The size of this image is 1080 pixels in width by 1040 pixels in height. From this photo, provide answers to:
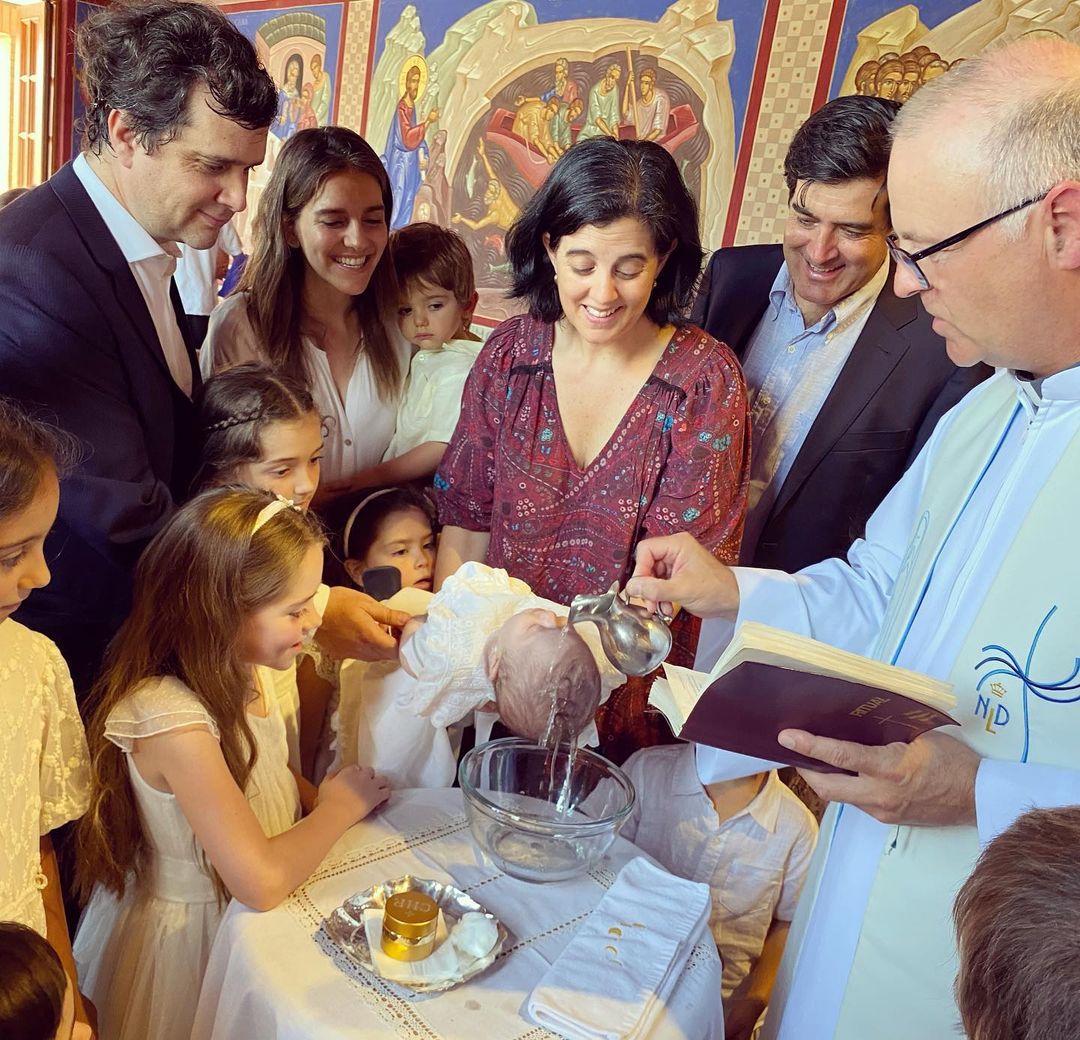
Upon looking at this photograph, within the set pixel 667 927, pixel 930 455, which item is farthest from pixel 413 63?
pixel 667 927

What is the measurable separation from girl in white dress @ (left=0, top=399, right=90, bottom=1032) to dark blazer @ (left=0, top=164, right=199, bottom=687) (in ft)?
0.45

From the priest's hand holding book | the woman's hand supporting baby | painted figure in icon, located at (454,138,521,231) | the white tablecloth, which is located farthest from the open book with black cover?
painted figure in icon, located at (454,138,521,231)

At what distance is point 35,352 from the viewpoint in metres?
1.89

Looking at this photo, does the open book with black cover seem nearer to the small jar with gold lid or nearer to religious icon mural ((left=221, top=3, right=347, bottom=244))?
the small jar with gold lid

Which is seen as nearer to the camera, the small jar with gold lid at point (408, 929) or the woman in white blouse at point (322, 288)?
the small jar with gold lid at point (408, 929)

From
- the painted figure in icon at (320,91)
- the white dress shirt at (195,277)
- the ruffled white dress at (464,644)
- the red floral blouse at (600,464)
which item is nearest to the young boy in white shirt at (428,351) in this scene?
the red floral blouse at (600,464)

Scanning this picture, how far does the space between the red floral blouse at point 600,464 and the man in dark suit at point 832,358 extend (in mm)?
390

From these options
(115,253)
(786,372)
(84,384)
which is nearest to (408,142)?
(786,372)

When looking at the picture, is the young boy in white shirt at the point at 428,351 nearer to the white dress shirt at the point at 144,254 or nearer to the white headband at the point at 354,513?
the white headband at the point at 354,513

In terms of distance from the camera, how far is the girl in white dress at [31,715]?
4.76ft

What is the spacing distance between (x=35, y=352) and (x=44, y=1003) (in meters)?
1.20

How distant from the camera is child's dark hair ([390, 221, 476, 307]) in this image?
3104 mm

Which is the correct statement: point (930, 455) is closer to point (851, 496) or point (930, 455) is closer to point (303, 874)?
point (851, 496)

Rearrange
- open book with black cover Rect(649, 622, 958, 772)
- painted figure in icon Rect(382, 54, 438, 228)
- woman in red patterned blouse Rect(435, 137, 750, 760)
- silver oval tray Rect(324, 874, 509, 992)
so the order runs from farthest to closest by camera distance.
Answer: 1. painted figure in icon Rect(382, 54, 438, 228)
2. woman in red patterned blouse Rect(435, 137, 750, 760)
3. silver oval tray Rect(324, 874, 509, 992)
4. open book with black cover Rect(649, 622, 958, 772)
